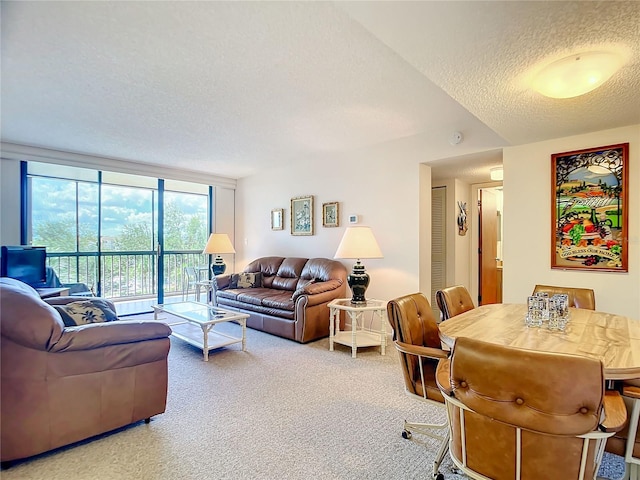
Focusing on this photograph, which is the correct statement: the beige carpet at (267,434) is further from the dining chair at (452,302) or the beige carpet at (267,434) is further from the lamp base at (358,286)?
the lamp base at (358,286)

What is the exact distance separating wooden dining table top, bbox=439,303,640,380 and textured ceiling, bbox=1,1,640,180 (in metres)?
1.42

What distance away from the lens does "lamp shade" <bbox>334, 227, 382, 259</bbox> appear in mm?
3627

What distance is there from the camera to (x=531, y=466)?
1.01 meters

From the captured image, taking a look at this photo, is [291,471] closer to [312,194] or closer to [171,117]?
[171,117]

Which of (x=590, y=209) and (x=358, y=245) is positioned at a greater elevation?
(x=590, y=209)

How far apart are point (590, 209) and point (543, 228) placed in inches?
15.1

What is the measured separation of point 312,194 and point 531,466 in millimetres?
4439

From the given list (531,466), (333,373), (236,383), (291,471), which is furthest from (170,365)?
(531,466)

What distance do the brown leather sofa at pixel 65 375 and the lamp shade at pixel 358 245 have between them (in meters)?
2.07

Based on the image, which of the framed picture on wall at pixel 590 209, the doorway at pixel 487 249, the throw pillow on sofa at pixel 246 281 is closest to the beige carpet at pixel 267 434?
the framed picture on wall at pixel 590 209

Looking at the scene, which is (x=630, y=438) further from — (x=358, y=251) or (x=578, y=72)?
(x=358, y=251)

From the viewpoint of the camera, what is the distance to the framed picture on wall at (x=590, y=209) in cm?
270

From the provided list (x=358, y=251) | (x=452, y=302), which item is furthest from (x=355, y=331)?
(x=452, y=302)

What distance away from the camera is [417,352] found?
5.18ft
